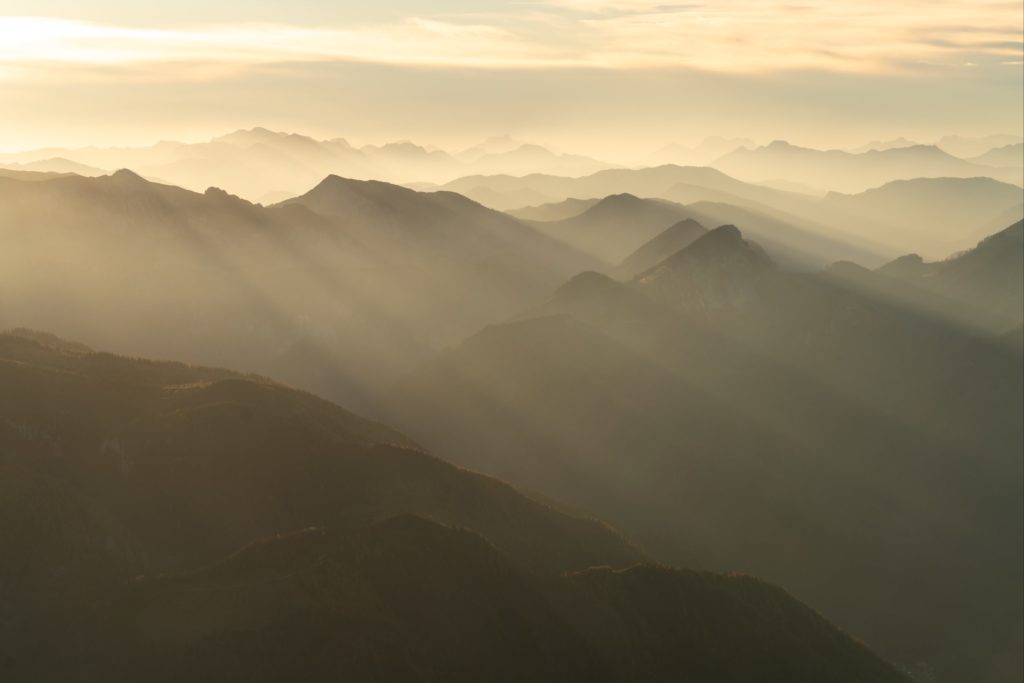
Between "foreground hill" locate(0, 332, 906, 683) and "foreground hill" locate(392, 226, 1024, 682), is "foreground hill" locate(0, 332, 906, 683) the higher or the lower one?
the higher one

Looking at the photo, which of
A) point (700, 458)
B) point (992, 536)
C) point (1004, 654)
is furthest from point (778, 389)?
point (1004, 654)

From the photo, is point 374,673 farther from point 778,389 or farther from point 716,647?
point 778,389

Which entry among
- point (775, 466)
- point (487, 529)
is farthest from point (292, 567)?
point (775, 466)

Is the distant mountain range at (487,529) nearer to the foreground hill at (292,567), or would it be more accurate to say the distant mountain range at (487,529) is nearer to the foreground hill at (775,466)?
the foreground hill at (292,567)

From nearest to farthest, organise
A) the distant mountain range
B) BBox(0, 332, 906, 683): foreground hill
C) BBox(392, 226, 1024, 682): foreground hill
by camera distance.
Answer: BBox(0, 332, 906, 683): foreground hill
the distant mountain range
BBox(392, 226, 1024, 682): foreground hill

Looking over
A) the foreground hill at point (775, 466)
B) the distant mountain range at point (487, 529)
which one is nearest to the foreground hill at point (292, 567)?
the distant mountain range at point (487, 529)

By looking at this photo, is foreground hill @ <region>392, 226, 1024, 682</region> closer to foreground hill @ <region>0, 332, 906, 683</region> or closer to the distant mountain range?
the distant mountain range

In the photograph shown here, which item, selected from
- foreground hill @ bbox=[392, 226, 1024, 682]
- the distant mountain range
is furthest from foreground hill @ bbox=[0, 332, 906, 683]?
foreground hill @ bbox=[392, 226, 1024, 682]

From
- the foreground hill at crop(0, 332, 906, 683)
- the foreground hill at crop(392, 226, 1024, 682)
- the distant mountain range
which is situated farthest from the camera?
the foreground hill at crop(392, 226, 1024, 682)
